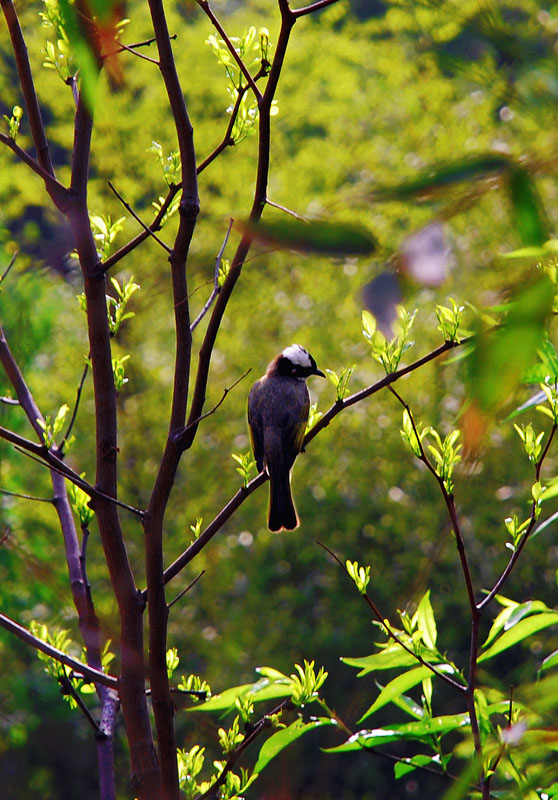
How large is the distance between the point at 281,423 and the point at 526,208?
2.42m

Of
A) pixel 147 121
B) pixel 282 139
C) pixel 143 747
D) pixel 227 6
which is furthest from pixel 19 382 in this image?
pixel 227 6

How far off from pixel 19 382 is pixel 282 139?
6467 mm

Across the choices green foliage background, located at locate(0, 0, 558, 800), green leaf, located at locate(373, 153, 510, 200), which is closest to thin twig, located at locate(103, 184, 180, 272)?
green leaf, located at locate(373, 153, 510, 200)

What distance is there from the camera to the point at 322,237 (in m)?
0.49

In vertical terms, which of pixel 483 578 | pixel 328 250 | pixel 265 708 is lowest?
pixel 328 250

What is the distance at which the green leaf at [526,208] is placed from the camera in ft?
1.54

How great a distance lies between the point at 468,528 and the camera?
542cm

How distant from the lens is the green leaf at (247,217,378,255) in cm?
48

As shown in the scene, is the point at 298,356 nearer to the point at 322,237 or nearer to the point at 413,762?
the point at 413,762

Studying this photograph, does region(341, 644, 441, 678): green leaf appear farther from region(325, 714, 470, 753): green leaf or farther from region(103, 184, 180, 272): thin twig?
region(103, 184, 180, 272): thin twig

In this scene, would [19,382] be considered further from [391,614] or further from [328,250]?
[391,614]

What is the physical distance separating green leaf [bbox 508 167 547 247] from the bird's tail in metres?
2.27

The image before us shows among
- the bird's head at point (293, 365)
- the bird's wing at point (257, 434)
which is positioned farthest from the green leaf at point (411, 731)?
the bird's head at point (293, 365)

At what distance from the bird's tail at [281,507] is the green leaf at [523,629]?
1490 mm
